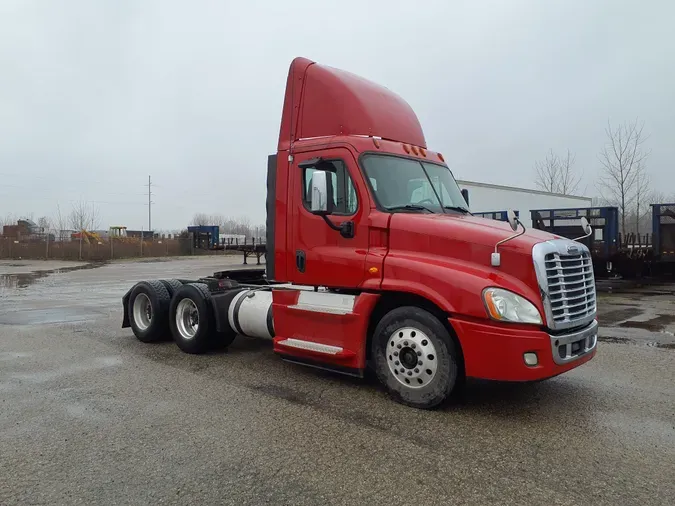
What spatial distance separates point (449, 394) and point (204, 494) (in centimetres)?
226

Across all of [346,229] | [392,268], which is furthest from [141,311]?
[392,268]

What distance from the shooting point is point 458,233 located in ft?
15.0

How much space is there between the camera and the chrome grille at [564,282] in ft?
13.9

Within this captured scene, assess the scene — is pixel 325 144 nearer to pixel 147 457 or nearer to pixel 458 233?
pixel 458 233

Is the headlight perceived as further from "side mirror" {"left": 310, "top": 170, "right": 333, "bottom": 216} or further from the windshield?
"side mirror" {"left": 310, "top": 170, "right": 333, "bottom": 216}

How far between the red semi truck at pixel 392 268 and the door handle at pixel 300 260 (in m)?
0.02

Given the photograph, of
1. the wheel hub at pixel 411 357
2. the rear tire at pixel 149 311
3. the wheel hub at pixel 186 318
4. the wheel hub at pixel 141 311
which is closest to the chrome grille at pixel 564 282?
the wheel hub at pixel 411 357

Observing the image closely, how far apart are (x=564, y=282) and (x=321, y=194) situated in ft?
8.12

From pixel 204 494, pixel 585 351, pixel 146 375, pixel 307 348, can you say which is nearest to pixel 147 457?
pixel 204 494

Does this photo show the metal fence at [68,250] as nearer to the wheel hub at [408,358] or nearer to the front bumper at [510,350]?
the wheel hub at [408,358]

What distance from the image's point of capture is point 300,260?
5.62 meters

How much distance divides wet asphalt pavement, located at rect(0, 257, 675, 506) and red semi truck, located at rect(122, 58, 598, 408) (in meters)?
0.48

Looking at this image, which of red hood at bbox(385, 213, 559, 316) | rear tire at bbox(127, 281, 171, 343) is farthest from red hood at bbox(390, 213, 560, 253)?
rear tire at bbox(127, 281, 171, 343)

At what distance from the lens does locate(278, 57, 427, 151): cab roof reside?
562 cm
